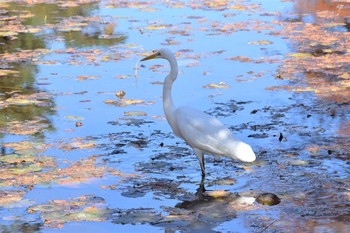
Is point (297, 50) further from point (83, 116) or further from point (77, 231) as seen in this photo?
Answer: point (77, 231)

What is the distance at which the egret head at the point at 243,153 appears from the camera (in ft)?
20.6

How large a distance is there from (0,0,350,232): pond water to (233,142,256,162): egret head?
8.9 inches

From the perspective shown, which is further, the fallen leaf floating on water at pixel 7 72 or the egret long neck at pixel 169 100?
the fallen leaf floating on water at pixel 7 72

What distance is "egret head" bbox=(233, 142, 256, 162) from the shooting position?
20.6ft

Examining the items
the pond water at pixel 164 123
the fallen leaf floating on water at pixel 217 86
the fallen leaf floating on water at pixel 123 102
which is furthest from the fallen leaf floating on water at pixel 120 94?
the fallen leaf floating on water at pixel 217 86

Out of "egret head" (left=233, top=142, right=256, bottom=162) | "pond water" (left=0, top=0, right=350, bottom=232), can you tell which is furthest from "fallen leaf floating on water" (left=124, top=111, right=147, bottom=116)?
"egret head" (left=233, top=142, right=256, bottom=162)

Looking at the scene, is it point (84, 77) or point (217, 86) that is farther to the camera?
point (84, 77)

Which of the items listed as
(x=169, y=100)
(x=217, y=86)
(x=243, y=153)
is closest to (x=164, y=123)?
(x=169, y=100)

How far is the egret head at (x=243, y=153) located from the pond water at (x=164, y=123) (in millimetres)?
226

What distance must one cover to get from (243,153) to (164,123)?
1970 mm

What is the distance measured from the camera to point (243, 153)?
6.29m

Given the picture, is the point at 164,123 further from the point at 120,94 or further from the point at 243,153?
the point at 243,153

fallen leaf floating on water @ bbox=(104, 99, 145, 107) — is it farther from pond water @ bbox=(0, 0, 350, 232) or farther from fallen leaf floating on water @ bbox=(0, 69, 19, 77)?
fallen leaf floating on water @ bbox=(0, 69, 19, 77)

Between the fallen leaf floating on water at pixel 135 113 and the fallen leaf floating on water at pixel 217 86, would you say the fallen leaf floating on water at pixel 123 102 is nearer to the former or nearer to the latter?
the fallen leaf floating on water at pixel 135 113
